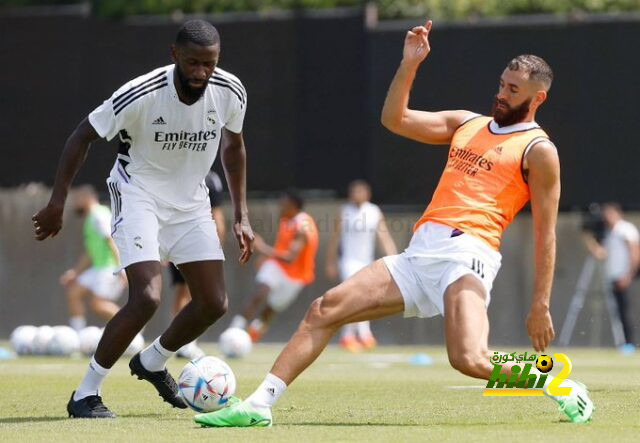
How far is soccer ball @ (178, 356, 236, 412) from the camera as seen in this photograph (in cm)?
898

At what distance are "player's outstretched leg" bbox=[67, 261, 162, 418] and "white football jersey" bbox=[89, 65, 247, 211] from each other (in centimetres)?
58

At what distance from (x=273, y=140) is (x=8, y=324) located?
5000 millimetres

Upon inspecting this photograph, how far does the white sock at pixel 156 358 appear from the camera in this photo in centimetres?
961

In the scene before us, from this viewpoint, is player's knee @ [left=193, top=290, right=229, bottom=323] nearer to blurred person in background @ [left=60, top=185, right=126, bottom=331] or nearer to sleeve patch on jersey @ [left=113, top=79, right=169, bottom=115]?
sleeve patch on jersey @ [left=113, top=79, right=169, bottom=115]

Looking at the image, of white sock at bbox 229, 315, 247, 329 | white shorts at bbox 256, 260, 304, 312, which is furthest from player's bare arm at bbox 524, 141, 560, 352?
white shorts at bbox 256, 260, 304, 312

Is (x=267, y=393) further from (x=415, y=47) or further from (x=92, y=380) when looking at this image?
(x=415, y=47)

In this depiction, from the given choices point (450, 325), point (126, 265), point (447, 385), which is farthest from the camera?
point (447, 385)

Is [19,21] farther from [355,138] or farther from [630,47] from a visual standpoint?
[630,47]

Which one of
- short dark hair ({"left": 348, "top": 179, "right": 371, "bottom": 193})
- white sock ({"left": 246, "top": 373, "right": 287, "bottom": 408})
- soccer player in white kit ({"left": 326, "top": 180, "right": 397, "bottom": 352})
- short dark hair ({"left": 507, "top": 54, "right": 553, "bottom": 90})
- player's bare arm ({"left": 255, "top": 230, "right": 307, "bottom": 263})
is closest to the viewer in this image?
white sock ({"left": 246, "top": 373, "right": 287, "bottom": 408})

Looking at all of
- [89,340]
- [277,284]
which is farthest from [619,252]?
[89,340]

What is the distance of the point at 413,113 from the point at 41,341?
9.68m

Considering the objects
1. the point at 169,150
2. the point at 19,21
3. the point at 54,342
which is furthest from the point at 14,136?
the point at 169,150

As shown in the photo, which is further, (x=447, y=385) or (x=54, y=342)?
(x=54, y=342)

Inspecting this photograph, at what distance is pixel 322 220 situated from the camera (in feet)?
69.3
